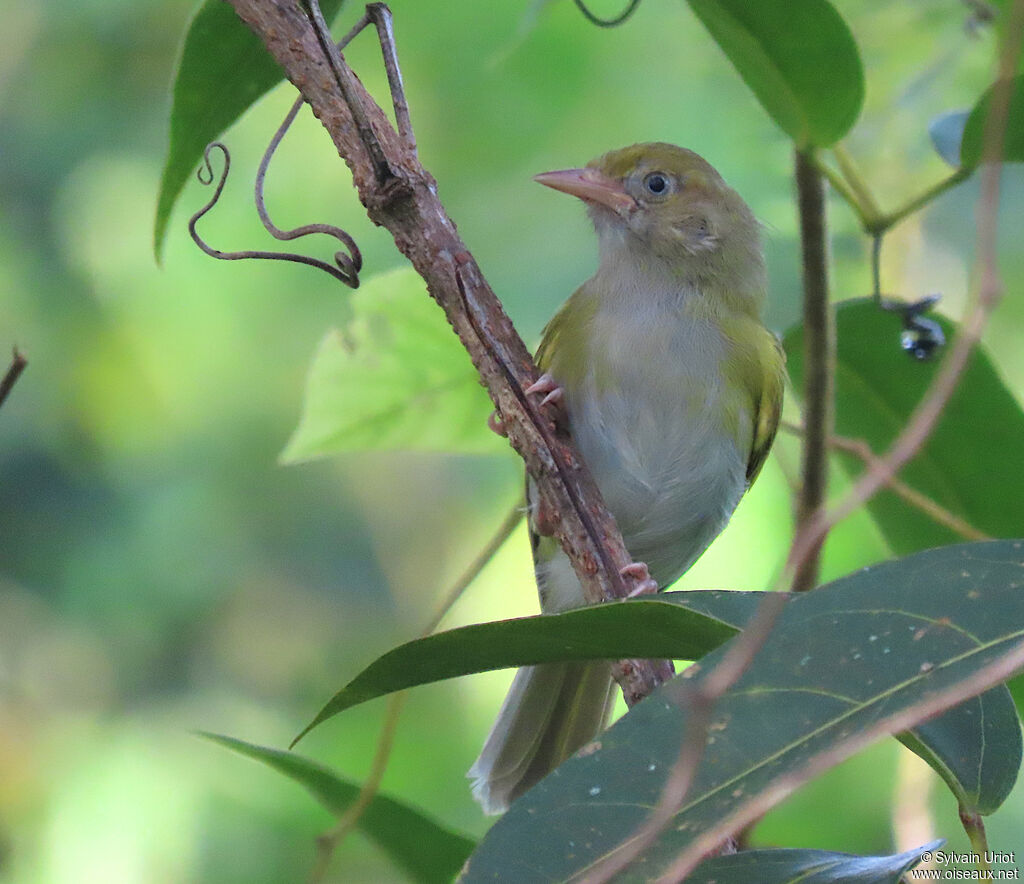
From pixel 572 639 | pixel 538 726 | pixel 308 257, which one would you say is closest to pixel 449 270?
pixel 308 257

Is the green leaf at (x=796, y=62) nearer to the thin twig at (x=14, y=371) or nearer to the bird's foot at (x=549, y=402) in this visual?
the bird's foot at (x=549, y=402)

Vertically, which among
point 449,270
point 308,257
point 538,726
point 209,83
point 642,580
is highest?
point 209,83

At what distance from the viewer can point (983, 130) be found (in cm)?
173

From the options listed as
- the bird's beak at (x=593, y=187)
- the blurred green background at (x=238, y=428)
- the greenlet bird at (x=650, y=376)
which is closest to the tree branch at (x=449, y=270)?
the greenlet bird at (x=650, y=376)

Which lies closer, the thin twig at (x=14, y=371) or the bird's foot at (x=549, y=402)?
the thin twig at (x=14, y=371)

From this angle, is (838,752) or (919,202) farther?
(919,202)

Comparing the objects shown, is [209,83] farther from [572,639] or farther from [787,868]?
[787,868]

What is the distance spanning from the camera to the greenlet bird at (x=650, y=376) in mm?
2350

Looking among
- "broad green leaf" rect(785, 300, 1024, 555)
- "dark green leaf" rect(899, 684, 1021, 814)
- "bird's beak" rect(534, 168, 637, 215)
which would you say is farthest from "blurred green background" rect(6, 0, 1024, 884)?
"dark green leaf" rect(899, 684, 1021, 814)

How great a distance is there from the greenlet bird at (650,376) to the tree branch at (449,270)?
2.61ft

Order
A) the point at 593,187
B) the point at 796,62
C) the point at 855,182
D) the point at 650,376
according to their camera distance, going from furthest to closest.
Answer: the point at 593,187, the point at 650,376, the point at 855,182, the point at 796,62

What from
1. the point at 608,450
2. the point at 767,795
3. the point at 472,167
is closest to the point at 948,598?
the point at 767,795

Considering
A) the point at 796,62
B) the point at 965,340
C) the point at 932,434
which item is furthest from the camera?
the point at 932,434

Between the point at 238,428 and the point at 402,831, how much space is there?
3.31 m
